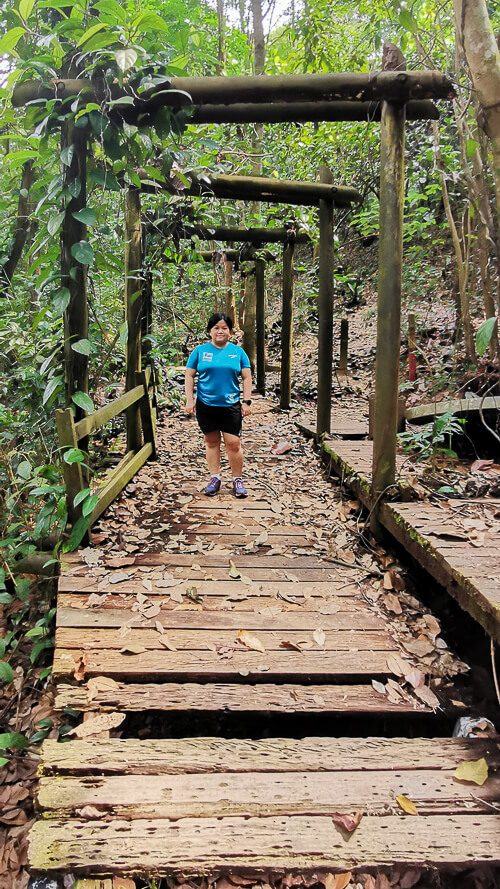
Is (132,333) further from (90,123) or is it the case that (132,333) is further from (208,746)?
(208,746)

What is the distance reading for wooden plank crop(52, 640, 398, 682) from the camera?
89.7 inches

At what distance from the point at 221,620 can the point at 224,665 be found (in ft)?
1.16

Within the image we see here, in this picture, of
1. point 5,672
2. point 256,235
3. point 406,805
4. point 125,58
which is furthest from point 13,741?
point 256,235

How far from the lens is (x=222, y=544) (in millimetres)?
3703

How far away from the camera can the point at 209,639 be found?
2518 millimetres

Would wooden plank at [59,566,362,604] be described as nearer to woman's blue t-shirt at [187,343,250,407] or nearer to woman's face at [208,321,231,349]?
woman's blue t-shirt at [187,343,250,407]

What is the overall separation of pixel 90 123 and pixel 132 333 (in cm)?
235

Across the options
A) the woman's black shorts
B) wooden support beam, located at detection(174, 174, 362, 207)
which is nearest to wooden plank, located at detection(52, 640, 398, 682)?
the woman's black shorts

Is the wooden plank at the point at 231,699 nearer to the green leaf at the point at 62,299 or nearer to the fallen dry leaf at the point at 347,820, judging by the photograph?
the fallen dry leaf at the point at 347,820

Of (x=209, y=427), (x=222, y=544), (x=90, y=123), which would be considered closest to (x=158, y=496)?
(x=209, y=427)

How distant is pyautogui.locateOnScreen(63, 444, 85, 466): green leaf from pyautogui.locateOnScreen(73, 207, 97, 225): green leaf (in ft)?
4.51

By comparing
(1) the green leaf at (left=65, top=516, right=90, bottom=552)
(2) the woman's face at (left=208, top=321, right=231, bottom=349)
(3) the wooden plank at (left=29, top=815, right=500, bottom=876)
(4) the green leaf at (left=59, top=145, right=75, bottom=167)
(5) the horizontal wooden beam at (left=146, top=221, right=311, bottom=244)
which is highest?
(5) the horizontal wooden beam at (left=146, top=221, right=311, bottom=244)

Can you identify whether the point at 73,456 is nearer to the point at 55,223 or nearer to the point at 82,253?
the point at 82,253

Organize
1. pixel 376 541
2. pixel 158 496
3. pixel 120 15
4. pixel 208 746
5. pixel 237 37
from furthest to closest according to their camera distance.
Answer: pixel 237 37 < pixel 158 496 < pixel 376 541 < pixel 120 15 < pixel 208 746
